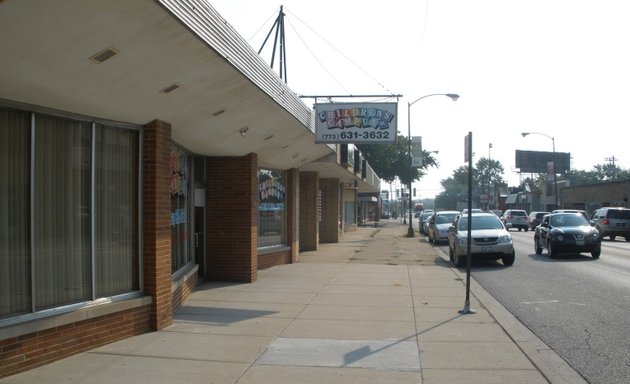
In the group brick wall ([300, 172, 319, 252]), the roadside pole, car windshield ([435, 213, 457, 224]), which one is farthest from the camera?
car windshield ([435, 213, 457, 224])

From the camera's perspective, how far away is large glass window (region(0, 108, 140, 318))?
609 centimetres

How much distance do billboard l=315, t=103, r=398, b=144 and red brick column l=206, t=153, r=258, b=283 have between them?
7.40 ft

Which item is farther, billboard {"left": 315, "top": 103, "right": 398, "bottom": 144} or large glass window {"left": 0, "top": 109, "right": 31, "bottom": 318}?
billboard {"left": 315, "top": 103, "right": 398, "bottom": 144}

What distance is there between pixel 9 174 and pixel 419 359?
4.78m

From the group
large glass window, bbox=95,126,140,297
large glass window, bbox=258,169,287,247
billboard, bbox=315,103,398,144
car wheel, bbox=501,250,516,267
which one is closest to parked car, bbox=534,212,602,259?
car wheel, bbox=501,250,516,267

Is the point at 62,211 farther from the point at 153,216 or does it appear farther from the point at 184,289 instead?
the point at 184,289

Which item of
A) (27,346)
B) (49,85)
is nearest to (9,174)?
(49,85)

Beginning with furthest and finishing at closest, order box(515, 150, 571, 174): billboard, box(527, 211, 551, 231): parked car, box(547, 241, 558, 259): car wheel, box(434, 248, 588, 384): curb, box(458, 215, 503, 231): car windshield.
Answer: box(515, 150, 571, 174): billboard
box(527, 211, 551, 231): parked car
box(547, 241, 558, 259): car wheel
box(458, 215, 503, 231): car windshield
box(434, 248, 588, 384): curb

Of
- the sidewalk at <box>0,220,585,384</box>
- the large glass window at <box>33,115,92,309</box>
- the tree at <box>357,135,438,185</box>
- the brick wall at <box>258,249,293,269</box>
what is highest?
the tree at <box>357,135,438,185</box>

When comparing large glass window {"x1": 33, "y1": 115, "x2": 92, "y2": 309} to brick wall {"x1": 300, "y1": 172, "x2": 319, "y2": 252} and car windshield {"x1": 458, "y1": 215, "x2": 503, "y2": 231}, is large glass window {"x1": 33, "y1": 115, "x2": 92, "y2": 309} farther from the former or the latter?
brick wall {"x1": 300, "y1": 172, "x2": 319, "y2": 252}

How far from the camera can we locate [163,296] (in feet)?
27.1

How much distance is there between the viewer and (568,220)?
20.8 meters

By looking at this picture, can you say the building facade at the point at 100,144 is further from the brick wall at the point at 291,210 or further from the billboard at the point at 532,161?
the billboard at the point at 532,161

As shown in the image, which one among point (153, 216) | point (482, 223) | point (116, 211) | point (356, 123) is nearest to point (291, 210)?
point (356, 123)
